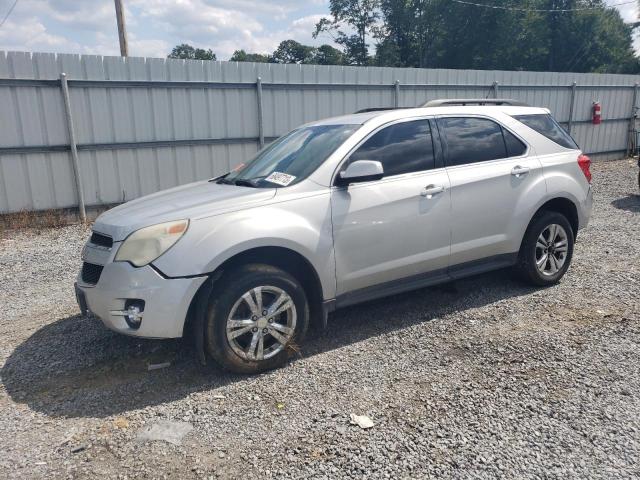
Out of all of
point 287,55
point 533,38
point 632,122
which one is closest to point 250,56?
point 287,55

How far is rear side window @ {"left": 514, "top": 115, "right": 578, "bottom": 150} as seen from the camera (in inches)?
197

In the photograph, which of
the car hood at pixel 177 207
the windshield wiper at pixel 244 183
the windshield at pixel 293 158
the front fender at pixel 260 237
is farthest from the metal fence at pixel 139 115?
the front fender at pixel 260 237

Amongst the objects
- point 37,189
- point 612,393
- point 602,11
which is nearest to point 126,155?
point 37,189

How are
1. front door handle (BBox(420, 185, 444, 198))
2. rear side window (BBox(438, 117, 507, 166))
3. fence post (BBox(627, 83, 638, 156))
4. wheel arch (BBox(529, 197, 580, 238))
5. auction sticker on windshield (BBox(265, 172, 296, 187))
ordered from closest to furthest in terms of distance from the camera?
auction sticker on windshield (BBox(265, 172, 296, 187))
front door handle (BBox(420, 185, 444, 198))
rear side window (BBox(438, 117, 507, 166))
wheel arch (BBox(529, 197, 580, 238))
fence post (BBox(627, 83, 638, 156))

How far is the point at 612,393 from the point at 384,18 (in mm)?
52779

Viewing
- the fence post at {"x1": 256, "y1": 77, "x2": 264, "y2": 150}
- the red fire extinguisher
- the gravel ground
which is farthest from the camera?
the red fire extinguisher

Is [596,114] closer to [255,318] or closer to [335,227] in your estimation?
[335,227]

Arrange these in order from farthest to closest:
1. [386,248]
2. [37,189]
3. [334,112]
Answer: [334,112]
[37,189]
[386,248]

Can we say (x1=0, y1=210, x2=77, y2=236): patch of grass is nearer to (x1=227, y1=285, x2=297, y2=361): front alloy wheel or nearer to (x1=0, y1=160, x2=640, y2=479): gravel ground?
(x1=0, y1=160, x2=640, y2=479): gravel ground

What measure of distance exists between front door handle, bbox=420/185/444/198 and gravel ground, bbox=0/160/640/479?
1.11 m

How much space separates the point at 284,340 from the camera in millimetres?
3605

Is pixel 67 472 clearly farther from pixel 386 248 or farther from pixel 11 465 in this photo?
pixel 386 248

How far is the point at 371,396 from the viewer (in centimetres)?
325

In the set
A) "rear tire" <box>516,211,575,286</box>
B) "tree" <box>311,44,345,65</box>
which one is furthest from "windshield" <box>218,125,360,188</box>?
"tree" <box>311,44,345,65</box>
